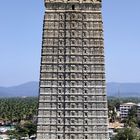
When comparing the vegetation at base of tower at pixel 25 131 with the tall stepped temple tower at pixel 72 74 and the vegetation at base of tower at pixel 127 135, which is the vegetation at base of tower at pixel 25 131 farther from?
the tall stepped temple tower at pixel 72 74

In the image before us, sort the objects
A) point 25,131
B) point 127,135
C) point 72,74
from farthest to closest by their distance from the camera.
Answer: point 25,131
point 127,135
point 72,74

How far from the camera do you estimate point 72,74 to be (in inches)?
2148

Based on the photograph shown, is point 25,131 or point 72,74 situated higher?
point 72,74

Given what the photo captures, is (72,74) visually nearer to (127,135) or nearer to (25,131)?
(127,135)

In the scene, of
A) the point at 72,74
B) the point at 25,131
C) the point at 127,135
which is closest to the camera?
the point at 72,74

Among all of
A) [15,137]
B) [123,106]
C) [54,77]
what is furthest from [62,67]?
[123,106]

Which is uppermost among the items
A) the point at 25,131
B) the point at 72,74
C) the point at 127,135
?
the point at 72,74

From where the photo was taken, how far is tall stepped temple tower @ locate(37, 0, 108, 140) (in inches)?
2119

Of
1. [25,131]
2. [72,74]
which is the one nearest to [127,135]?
[25,131]

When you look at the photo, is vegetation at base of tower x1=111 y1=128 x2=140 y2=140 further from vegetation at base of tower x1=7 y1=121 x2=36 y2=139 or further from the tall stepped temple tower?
the tall stepped temple tower

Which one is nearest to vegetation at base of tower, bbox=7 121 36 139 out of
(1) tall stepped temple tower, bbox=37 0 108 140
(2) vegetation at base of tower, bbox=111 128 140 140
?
(2) vegetation at base of tower, bbox=111 128 140 140

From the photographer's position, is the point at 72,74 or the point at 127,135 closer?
the point at 72,74

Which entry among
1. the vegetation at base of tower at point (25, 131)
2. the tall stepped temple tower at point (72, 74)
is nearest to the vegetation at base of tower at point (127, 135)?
the vegetation at base of tower at point (25, 131)

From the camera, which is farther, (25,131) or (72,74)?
(25,131)
